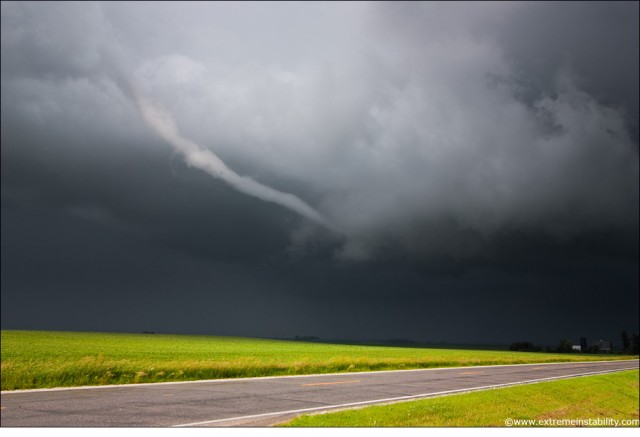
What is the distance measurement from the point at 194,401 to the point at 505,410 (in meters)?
10.2

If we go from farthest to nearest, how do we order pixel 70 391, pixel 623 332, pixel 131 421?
pixel 623 332 < pixel 70 391 < pixel 131 421

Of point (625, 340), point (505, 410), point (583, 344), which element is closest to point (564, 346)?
point (583, 344)

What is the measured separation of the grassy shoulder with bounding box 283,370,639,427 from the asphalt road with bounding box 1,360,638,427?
4.78 feet

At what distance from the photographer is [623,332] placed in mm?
186625

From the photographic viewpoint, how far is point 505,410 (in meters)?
16.8

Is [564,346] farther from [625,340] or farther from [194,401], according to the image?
[194,401]

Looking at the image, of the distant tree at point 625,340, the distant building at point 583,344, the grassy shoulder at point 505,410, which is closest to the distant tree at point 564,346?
the distant building at point 583,344

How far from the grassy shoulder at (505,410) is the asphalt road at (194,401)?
1456mm

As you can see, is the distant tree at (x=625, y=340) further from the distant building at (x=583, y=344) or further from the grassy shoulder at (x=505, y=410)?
the grassy shoulder at (x=505, y=410)
